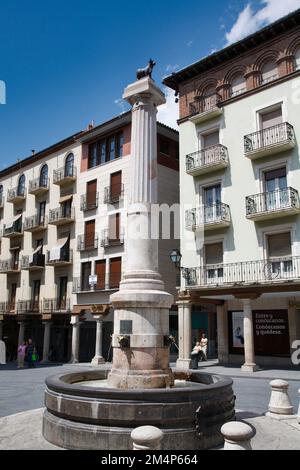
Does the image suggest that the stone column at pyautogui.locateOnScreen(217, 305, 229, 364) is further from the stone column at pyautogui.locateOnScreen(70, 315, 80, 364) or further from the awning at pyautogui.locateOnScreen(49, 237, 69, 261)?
the awning at pyautogui.locateOnScreen(49, 237, 69, 261)

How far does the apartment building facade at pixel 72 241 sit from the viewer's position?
26891 mm

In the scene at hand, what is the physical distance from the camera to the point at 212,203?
22.8 m

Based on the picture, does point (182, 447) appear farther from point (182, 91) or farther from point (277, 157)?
point (182, 91)

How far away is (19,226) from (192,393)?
1213 inches

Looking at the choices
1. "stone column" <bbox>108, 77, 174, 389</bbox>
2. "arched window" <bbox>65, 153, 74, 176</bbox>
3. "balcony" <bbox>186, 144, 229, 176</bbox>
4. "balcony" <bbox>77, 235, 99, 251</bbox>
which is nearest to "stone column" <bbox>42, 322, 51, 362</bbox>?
"balcony" <bbox>77, 235, 99, 251</bbox>

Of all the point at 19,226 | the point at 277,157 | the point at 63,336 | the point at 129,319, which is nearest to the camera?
the point at 129,319

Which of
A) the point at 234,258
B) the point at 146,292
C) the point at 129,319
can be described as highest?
the point at 234,258

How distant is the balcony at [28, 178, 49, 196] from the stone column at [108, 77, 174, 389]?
24.1 metres

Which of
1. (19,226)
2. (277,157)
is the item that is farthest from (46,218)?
(277,157)

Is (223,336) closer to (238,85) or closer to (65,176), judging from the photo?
(238,85)

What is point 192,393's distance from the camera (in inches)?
260

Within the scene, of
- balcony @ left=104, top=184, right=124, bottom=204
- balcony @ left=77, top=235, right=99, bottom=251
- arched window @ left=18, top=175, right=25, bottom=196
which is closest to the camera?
balcony @ left=104, top=184, right=124, bottom=204

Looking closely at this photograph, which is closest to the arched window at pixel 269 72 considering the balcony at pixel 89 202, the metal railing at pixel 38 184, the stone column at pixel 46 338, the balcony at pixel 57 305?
the balcony at pixel 89 202

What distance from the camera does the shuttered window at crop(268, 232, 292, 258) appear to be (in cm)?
1969
